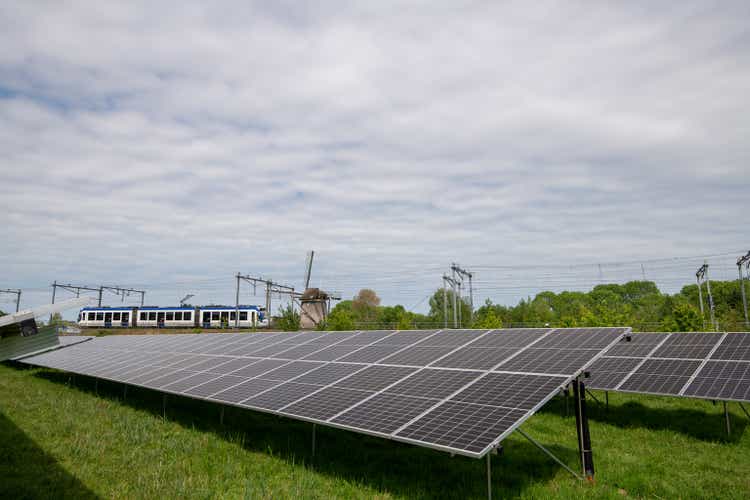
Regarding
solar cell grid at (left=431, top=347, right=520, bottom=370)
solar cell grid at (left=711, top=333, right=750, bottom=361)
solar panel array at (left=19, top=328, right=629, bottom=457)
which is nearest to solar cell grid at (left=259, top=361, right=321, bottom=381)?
solar panel array at (left=19, top=328, right=629, bottom=457)

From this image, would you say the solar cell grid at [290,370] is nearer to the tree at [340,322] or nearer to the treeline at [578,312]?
the treeline at [578,312]

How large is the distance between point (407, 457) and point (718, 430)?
31.9ft

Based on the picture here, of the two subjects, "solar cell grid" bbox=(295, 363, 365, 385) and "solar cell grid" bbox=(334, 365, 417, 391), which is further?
"solar cell grid" bbox=(295, 363, 365, 385)

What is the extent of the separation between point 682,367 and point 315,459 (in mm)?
11941

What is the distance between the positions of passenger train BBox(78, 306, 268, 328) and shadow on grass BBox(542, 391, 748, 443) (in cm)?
5587

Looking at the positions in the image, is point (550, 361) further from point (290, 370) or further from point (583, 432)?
point (290, 370)

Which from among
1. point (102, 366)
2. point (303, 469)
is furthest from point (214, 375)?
point (102, 366)

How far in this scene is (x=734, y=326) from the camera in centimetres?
4353

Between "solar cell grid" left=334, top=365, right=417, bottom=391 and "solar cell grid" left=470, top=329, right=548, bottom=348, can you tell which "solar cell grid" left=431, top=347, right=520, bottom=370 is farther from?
"solar cell grid" left=334, top=365, right=417, bottom=391

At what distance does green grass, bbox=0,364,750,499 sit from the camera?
8773mm

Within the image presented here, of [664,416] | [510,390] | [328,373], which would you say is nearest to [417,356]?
[328,373]

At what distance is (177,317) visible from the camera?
72.1 m

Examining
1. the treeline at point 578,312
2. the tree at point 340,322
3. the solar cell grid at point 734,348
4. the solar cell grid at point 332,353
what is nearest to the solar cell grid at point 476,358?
the solar cell grid at point 332,353

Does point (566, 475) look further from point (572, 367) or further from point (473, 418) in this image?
point (473, 418)
